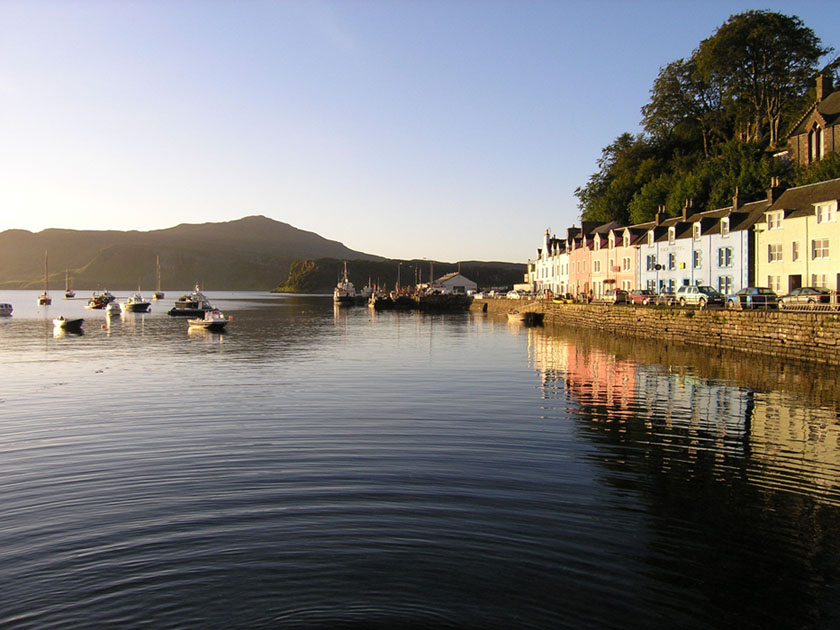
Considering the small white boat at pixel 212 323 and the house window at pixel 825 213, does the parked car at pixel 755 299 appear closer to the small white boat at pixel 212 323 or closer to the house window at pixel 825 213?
the house window at pixel 825 213

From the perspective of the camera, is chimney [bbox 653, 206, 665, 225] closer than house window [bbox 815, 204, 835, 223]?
No

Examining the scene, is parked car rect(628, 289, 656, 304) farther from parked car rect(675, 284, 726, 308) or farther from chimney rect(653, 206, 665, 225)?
chimney rect(653, 206, 665, 225)

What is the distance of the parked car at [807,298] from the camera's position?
3969cm

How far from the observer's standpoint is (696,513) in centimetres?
1214

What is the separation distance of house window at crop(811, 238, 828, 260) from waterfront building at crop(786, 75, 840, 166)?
23.2m

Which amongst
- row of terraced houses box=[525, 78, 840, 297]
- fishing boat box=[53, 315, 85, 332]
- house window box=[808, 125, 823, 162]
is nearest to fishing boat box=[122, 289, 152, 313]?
fishing boat box=[53, 315, 85, 332]

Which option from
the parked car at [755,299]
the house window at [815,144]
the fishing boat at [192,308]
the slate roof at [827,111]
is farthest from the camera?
the fishing boat at [192,308]

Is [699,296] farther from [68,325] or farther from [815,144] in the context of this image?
[68,325]

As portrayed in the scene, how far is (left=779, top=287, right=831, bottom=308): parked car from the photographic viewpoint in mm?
39688

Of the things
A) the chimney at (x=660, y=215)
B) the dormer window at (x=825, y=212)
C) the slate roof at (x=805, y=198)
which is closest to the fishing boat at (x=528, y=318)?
the chimney at (x=660, y=215)

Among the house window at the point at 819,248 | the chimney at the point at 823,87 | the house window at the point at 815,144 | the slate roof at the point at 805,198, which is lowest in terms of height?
the house window at the point at 819,248

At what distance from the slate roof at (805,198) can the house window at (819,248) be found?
7.05 ft

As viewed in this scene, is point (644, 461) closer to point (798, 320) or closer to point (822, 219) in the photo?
point (798, 320)

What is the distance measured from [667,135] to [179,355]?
89.6m
